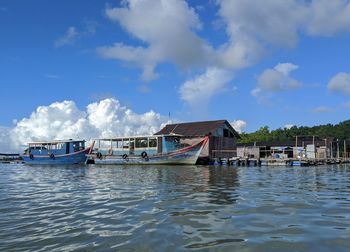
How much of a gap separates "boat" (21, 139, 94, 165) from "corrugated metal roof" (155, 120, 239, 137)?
10795 millimetres

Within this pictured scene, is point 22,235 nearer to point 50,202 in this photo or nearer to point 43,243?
point 43,243

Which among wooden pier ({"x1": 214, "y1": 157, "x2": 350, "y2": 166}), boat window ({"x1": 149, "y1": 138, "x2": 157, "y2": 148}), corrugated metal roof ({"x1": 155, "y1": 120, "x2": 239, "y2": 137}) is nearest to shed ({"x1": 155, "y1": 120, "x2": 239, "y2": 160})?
corrugated metal roof ({"x1": 155, "y1": 120, "x2": 239, "y2": 137})

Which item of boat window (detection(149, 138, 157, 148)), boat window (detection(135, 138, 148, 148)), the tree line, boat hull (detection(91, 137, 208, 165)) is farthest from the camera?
the tree line

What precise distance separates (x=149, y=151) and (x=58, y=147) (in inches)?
490

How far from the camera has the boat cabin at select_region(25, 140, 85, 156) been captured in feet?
145

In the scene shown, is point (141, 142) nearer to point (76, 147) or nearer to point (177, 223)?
point (76, 147)

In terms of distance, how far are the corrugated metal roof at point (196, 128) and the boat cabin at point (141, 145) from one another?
16.0 feet

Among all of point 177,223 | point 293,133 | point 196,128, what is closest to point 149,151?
point 196,128

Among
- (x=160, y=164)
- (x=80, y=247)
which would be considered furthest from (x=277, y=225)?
(x=160, y=164)

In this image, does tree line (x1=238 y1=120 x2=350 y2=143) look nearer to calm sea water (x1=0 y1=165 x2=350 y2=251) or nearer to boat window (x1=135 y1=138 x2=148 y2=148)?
boat window (x1=135 y1=138 x2=148 y2=148)

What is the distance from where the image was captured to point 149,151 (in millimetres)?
39719

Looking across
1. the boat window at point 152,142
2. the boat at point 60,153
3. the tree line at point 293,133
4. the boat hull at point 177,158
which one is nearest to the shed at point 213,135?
the boat hull at point 177,158

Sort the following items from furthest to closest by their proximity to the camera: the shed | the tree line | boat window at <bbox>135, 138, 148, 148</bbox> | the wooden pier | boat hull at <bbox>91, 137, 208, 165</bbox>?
the tree line → the shed → boat window at <bbox>135, 138, 148, 148</bbox> → boat hull at <bbox>91, 137, 208, 165</bbox> → the wooden pier

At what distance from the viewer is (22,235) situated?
606cm
